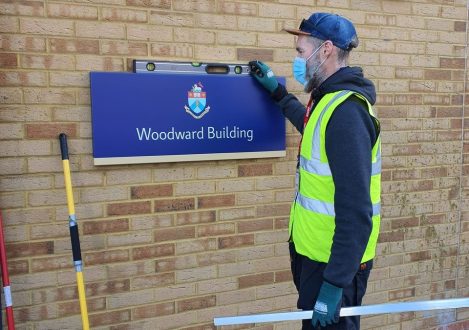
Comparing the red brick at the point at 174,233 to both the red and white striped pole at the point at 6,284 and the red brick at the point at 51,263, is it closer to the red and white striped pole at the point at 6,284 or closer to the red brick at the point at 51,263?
the red brick at the point at 51,263

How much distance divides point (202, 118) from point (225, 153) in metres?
0.27

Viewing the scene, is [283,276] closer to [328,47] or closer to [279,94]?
[279,94]

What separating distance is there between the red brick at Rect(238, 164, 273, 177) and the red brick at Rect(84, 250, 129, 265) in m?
0.87

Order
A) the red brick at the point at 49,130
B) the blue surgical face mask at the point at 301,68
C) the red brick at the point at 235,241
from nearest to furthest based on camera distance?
the blue surgical face mask at the point at 301,68, the red brick at the point at 49,130, the red brick at the point at 235,241

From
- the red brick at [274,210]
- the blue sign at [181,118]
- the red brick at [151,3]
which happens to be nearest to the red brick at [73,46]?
the blue sign at [181,118]

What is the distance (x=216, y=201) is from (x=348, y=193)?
1202 mm

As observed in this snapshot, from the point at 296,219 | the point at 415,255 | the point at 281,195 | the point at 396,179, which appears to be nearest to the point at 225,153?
the point at 281,195

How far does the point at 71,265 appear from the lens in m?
2.82

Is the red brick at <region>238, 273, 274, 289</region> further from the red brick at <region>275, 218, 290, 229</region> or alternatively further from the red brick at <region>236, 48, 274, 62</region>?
the red brick at <region>236, 48, 274, 62</region>

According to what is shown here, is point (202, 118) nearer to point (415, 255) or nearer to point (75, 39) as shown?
point (75, 39)

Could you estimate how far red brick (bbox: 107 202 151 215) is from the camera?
9.53ft

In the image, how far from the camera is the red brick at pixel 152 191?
2954mm

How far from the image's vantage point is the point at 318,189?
238cm

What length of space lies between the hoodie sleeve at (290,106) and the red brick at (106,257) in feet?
4.14
